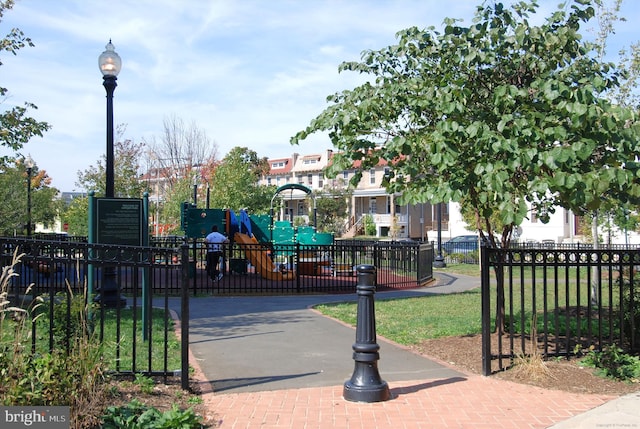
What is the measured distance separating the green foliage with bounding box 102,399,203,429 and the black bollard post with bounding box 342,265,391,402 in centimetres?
153

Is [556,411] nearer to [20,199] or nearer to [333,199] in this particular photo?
[20,199]

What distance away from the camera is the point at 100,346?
4723 millimetres

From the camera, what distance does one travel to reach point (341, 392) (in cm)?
580

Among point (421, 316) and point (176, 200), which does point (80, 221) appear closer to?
point (176, 200)

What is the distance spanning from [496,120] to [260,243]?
12.4m

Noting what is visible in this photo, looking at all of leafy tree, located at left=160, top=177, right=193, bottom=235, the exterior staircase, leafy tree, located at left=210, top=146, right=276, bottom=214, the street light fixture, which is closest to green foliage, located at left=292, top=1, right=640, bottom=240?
the street light fixture

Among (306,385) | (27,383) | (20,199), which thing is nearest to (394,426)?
(306,385)

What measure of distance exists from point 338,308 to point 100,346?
7.70 meters

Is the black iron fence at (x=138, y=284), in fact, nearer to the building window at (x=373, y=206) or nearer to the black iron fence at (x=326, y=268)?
the black iron fence at (x=326, y=268)

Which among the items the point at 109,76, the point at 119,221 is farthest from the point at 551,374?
the point at 109,76

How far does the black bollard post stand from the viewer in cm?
550

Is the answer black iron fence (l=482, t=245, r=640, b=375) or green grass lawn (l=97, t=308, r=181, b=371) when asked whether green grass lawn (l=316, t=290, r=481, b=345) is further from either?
green grass lawn (l=97, t=308, r=181, b=371)

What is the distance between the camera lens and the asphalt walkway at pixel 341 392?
500cm

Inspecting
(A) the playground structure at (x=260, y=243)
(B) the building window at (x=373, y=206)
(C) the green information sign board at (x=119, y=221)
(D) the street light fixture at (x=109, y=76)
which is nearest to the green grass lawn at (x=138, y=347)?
(C) the green information sign board at (x=119, y=221)
